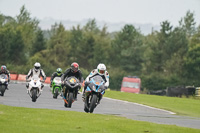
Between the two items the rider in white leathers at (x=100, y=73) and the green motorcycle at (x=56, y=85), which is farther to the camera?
the green motorcycle at (x=56, y=85)

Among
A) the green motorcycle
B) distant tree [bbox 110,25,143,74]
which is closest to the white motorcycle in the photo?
the green motorcycle

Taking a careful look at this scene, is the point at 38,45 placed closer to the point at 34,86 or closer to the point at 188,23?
the point at 188,23

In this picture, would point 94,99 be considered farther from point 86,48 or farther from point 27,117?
point 86,48

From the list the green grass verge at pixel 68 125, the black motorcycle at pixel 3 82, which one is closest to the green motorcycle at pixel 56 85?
the black motorcycle at pixel 3 82

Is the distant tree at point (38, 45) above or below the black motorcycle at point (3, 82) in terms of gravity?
above

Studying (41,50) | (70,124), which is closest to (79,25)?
(41,50)

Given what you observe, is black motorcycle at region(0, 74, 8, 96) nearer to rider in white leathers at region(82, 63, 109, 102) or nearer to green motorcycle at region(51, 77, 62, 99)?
green motorcycle at region(51, 77, 62, 99)

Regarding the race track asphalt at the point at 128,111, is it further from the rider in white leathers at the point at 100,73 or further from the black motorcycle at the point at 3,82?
the rider in white leathers at the point at 100,73

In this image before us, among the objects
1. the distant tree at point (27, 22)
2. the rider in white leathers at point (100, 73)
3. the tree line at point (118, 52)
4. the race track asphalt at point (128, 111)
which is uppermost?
the distant tree at point (27, 22)

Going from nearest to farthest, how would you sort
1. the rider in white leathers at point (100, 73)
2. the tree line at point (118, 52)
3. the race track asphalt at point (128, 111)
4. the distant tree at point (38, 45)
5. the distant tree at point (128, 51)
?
the rider in white leathers at point (100, 73) < the race track asphalt at point (128, 111) < the tree line at point (118, 52) < the distant tree at point (128, 51) < the distant tree at point (38, 45)

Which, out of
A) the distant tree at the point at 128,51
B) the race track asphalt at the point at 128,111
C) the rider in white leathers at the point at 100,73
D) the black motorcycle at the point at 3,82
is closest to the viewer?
the rider in white leathers at the point at 100,73

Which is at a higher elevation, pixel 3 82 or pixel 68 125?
pixel 3 82

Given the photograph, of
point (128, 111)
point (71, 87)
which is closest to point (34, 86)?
point (71, 87)

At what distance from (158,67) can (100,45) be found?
12.8m
